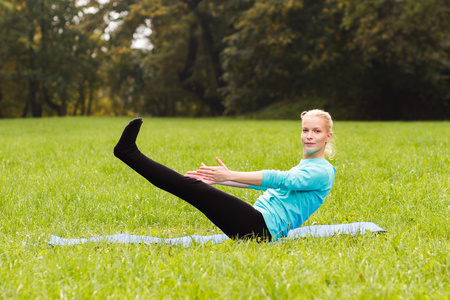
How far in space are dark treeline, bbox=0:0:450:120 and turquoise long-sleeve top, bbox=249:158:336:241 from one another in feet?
59.0

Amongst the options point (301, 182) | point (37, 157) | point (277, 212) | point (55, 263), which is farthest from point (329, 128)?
point (37, 157)

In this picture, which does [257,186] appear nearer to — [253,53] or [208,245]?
[208,245]

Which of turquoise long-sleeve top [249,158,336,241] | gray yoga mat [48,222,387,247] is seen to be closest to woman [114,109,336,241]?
turquoise long-sleeve top [249,158,336,241]

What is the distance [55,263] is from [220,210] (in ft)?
4.16

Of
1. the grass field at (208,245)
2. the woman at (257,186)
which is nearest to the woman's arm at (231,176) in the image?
the woman at (257,186)

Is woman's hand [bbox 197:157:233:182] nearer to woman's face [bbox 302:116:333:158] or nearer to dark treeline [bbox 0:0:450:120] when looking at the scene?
woman's face [bbox 302:116:333:158]

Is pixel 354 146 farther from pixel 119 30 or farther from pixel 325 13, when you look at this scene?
pixel 119 30

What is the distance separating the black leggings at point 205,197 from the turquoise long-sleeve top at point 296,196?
12cm

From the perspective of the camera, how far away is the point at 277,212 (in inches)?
138

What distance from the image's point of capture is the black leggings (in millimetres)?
3299

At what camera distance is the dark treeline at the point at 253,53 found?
69.4 feet

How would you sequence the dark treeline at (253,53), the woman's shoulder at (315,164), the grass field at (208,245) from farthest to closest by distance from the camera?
1. the dark treeline at (253,53)
2. the woman's shoulder at (315,164)
3. the grass field at (208,245)

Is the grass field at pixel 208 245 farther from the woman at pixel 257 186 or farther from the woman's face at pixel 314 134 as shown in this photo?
the woman's face at pixel 314 134

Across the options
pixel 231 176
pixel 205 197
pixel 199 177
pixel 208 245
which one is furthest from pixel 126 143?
pixel 208 245
